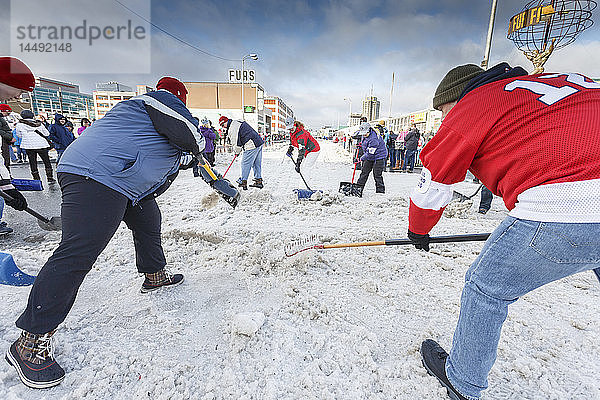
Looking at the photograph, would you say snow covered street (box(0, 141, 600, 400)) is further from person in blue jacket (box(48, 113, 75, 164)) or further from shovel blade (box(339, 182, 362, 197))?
person in blue jacket (box(48, 113, 75, 164))

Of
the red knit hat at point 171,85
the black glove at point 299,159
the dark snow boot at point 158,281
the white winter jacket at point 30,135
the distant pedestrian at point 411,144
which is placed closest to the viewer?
the red knit hat at point 171,85

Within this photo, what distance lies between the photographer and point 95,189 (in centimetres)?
145

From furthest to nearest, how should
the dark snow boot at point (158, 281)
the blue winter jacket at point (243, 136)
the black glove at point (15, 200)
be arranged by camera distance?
the blue winter jacket at point (243, 136), the black glove at point (15, 200), the dark snow boot at point (158, 281)

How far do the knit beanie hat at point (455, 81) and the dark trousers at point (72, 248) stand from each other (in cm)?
179

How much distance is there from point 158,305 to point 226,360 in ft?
2.52

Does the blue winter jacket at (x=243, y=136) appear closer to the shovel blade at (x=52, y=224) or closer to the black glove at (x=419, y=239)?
the shovel blade at (x=52, y=224)

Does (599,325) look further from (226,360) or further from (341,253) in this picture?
(226,360)

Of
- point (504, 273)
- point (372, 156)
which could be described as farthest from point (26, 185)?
point (372, 156)

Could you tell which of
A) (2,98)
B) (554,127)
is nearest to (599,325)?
(554,127)

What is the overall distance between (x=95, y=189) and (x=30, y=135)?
7.17 metres

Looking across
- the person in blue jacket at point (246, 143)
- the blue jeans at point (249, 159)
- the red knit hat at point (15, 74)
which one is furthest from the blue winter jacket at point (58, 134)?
the red knit hat at point (15, 74)

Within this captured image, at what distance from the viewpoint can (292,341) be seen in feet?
5.50

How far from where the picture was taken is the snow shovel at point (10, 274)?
1.70 m

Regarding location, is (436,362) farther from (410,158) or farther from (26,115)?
(410,158)
